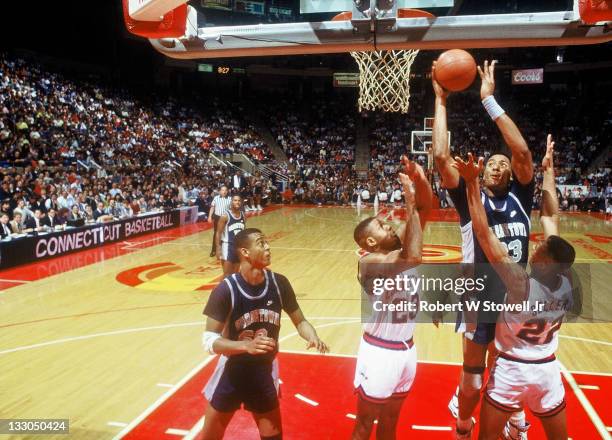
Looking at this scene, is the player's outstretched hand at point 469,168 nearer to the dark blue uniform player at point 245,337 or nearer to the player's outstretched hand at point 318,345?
the dark blue uniform player at point 245,337

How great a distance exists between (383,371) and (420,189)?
1.07 m

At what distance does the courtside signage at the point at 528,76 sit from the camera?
88.1 ft

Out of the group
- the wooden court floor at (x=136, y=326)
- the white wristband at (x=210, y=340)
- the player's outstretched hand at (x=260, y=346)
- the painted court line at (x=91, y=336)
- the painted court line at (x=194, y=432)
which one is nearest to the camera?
the player's outstretched hand at (x=260, y=346)

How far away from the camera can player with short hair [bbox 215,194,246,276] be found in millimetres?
7523

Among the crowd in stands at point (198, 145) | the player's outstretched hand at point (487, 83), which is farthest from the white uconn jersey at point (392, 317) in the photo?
the crowd in stands at point (198, 145)

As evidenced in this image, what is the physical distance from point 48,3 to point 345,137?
51.8 ft

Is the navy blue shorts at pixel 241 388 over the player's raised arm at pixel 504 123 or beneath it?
beneath

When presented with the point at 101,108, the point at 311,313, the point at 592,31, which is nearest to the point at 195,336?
the point at 311,313

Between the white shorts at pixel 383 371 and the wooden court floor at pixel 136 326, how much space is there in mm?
2165

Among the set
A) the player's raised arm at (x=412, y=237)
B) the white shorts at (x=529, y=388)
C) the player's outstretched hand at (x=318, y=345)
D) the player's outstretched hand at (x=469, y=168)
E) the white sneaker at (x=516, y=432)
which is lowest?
the white sneaker at (x=516, y=432)

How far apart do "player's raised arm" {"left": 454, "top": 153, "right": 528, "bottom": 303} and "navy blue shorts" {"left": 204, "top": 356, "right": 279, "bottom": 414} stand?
1.42 m

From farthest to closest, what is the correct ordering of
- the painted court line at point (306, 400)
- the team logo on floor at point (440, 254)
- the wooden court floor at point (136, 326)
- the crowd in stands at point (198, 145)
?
the crowd in stands at point (198, 145)
the team logo on floor at point (440, 254)
the wooden court floor at point (136, 326)
the painted court line at point (306, 400)

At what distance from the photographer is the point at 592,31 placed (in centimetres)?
282

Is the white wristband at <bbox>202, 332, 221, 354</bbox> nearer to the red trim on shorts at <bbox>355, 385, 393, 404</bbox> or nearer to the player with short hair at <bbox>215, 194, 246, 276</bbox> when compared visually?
the red trim on shorts at <bbox>355, 385, 393, 404</bbox>
